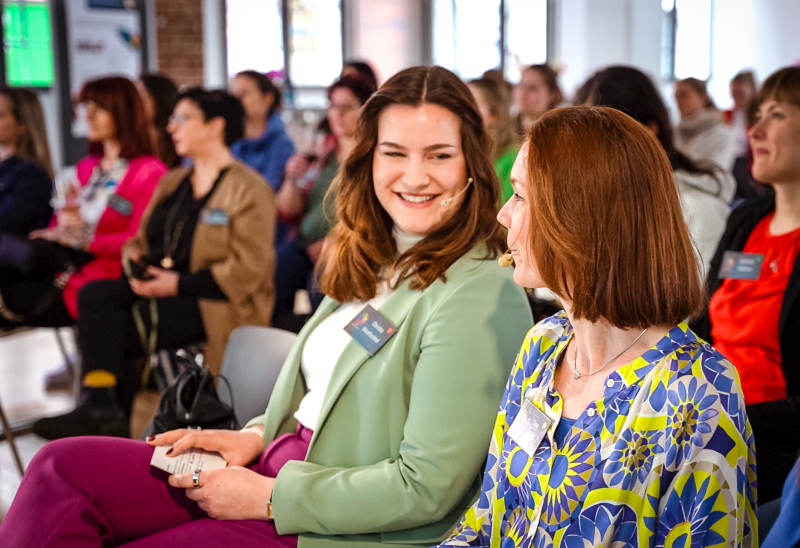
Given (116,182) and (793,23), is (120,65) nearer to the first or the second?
(116,182)

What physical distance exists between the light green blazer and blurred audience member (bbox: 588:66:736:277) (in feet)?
4.31

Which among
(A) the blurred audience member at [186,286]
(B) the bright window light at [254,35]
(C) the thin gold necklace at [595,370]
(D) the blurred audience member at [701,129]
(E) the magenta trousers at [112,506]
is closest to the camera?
(C) the thin gold necklace at [595,370]

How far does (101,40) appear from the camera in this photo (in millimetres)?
Answer: 7391

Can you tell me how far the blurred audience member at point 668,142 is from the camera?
8.48ft

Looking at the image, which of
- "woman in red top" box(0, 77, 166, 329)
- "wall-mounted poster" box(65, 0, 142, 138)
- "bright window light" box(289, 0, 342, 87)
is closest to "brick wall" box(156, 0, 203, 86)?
"wall-mounted poster" box(65, 0, 142, 138)

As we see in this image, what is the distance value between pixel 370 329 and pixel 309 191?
247 centimetres

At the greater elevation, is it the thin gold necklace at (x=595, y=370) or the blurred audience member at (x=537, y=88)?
the blurred audience member at (x=537, y=88)

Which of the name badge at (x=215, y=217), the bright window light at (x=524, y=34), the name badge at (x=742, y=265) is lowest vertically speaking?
the name badge at (x=742, y=265)

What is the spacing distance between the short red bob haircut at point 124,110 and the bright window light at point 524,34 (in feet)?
23.3

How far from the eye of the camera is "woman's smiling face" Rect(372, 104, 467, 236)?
1.62 meters

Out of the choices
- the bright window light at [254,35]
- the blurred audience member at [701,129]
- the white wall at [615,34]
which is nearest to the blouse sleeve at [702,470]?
the blurred audience member at [701,129]

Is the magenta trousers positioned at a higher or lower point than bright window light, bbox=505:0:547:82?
lower

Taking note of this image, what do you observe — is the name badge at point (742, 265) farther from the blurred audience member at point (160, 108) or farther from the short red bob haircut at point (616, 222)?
the blurred audience member at point (160, 108)

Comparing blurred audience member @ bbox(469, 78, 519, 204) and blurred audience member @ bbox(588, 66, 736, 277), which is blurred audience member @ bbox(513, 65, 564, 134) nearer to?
blurred audience member @ bbox(469, 78, 519, 204)
